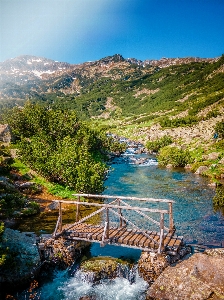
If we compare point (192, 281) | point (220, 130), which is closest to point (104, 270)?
point (192, 281)

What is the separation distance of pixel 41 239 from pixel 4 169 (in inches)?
606

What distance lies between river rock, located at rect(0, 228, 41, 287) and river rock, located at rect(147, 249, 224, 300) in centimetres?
703

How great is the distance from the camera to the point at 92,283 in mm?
16000

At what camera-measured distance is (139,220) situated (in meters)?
25.7

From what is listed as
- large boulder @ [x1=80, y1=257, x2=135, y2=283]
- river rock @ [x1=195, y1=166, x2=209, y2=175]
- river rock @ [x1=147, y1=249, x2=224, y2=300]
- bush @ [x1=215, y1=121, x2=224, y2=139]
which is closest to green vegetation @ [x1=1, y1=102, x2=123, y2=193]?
large boulder @ [x1=80, y1=257, x2=135, y2=283]

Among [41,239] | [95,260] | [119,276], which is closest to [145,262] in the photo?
[119,276]

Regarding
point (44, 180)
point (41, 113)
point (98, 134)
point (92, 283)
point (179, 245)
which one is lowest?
point (92, 283)

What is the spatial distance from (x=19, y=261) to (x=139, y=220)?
12877mm

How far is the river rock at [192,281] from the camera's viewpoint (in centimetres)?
1335

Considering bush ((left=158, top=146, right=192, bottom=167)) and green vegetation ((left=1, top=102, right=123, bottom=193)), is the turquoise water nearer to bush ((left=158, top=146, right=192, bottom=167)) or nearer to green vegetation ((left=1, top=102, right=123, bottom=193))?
bush ((left=158, top=146, right=192, bottom=167))

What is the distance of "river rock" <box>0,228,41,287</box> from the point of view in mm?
14922

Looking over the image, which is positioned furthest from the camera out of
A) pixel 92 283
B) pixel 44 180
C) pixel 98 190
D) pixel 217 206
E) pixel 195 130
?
pixel 195 130

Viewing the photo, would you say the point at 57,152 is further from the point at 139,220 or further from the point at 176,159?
the point at 176,159

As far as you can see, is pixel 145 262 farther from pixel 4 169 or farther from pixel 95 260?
pixel 4 169
